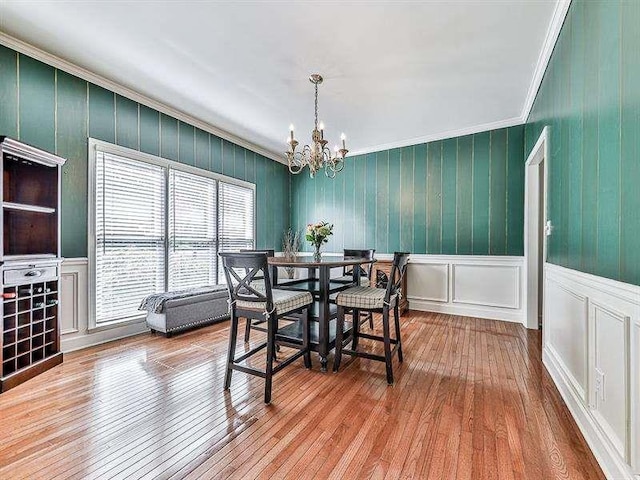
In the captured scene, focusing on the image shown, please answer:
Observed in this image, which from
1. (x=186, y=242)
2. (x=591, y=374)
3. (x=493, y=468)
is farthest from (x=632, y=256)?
(x=186, y=242)

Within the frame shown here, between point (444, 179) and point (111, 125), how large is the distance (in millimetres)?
4534

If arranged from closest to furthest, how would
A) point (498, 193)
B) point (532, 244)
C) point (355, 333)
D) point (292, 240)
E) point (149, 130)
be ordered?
point (355, 333), point (149, 130), point (532, 244), point (498, 193), point (292, 240)

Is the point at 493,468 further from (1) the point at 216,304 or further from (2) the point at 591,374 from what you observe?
(1) the point at 216,304

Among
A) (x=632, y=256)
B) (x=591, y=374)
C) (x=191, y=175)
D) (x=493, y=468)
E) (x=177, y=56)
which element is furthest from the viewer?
(x=191, y=175)

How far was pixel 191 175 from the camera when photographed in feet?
13.8

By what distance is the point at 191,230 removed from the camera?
4191 mm

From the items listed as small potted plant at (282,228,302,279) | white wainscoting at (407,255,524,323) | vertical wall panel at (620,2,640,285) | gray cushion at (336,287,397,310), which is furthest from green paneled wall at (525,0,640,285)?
small potted plant at (282,228,302,279)

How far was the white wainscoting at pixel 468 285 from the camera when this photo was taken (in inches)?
162

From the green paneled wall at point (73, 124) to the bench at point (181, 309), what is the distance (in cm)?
91

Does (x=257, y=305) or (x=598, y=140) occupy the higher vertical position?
(x=598, y=140)

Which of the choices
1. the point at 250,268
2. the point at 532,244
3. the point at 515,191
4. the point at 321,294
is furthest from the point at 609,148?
the point at 515,191

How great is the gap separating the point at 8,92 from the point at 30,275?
5.36 ft

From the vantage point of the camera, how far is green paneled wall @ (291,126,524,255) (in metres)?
4.18

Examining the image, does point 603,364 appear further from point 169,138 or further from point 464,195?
point 169,138
